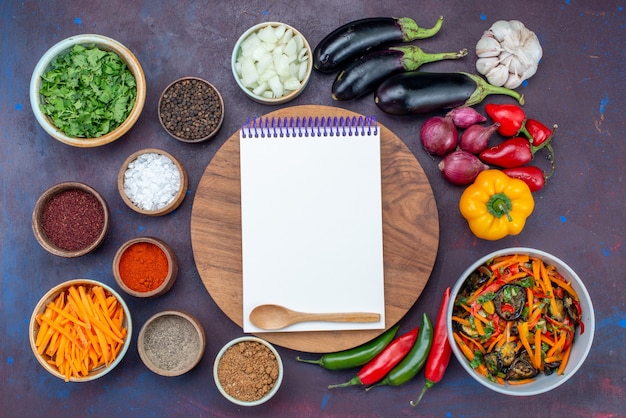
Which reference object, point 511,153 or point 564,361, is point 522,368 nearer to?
point 564,361

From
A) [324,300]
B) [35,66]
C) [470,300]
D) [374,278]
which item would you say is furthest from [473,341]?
[35,66]

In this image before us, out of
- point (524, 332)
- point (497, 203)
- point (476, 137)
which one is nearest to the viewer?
point (524, 332)

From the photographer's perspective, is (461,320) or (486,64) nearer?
(461,320)

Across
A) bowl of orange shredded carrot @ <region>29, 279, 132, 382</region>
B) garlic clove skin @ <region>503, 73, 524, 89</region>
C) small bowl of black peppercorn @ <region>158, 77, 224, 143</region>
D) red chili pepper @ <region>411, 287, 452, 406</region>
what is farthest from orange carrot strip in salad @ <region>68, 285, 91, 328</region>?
garlic clove skin @ <region>503, 73, 524, 89</region>

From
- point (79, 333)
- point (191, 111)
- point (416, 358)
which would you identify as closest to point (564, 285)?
point (416, 358)

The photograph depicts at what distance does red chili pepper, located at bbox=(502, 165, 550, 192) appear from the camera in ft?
6.36

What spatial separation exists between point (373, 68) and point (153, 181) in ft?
2.69

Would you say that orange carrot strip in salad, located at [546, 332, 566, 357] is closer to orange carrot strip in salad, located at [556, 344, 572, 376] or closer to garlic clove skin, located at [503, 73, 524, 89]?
orange carrot strip in salad, located at [556, 344, 572, 376]

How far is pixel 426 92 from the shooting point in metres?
1.91

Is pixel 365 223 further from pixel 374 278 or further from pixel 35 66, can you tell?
pixel 35 66

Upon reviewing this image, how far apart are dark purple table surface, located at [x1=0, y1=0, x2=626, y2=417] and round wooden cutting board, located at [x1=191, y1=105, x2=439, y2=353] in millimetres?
84

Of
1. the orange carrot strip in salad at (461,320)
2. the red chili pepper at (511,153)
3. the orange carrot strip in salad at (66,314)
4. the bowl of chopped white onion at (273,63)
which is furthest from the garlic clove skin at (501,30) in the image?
the orange carrot strip in salad at (66,314)

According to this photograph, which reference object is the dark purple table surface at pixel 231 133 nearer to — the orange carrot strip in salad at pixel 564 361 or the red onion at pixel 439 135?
the red onion at pixel 439 135

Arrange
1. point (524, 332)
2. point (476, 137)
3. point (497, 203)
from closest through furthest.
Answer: point (524, 332) → point (497, 203) → point (476, 137)
